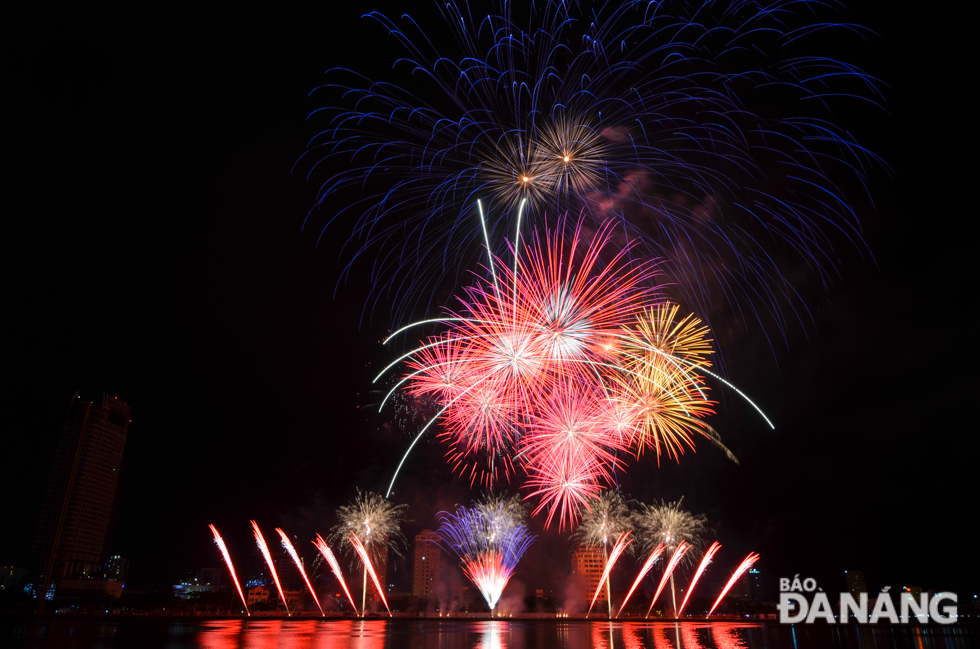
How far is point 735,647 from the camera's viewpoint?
1208 inches

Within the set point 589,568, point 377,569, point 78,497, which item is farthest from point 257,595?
point 589,568

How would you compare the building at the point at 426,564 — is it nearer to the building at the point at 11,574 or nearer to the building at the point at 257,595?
the building at the point at 257,595

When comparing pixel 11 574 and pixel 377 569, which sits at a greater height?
pixel 377 569

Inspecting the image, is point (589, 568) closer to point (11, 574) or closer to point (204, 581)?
point (204, 581)

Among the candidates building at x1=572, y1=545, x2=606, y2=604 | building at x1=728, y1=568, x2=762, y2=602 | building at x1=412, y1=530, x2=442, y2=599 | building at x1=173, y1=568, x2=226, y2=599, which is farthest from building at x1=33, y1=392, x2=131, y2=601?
building at x1=728, y1=568, x2=762, y2=602

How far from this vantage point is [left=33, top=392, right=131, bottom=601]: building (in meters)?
119

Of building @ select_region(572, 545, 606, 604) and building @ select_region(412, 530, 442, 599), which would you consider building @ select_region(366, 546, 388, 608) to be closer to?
building @ select_region(412, 530, 442, 599)

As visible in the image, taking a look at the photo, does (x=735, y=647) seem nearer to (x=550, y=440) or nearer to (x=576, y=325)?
(x=550, y=440)

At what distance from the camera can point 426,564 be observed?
10400 centimetres

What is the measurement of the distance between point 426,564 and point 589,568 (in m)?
28.6

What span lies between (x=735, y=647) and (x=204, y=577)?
18481cm

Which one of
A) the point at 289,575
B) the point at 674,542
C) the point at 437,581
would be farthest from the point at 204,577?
the point at 674,542

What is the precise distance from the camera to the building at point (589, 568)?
303ft

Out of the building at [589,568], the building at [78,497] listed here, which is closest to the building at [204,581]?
the building at [78,497]
